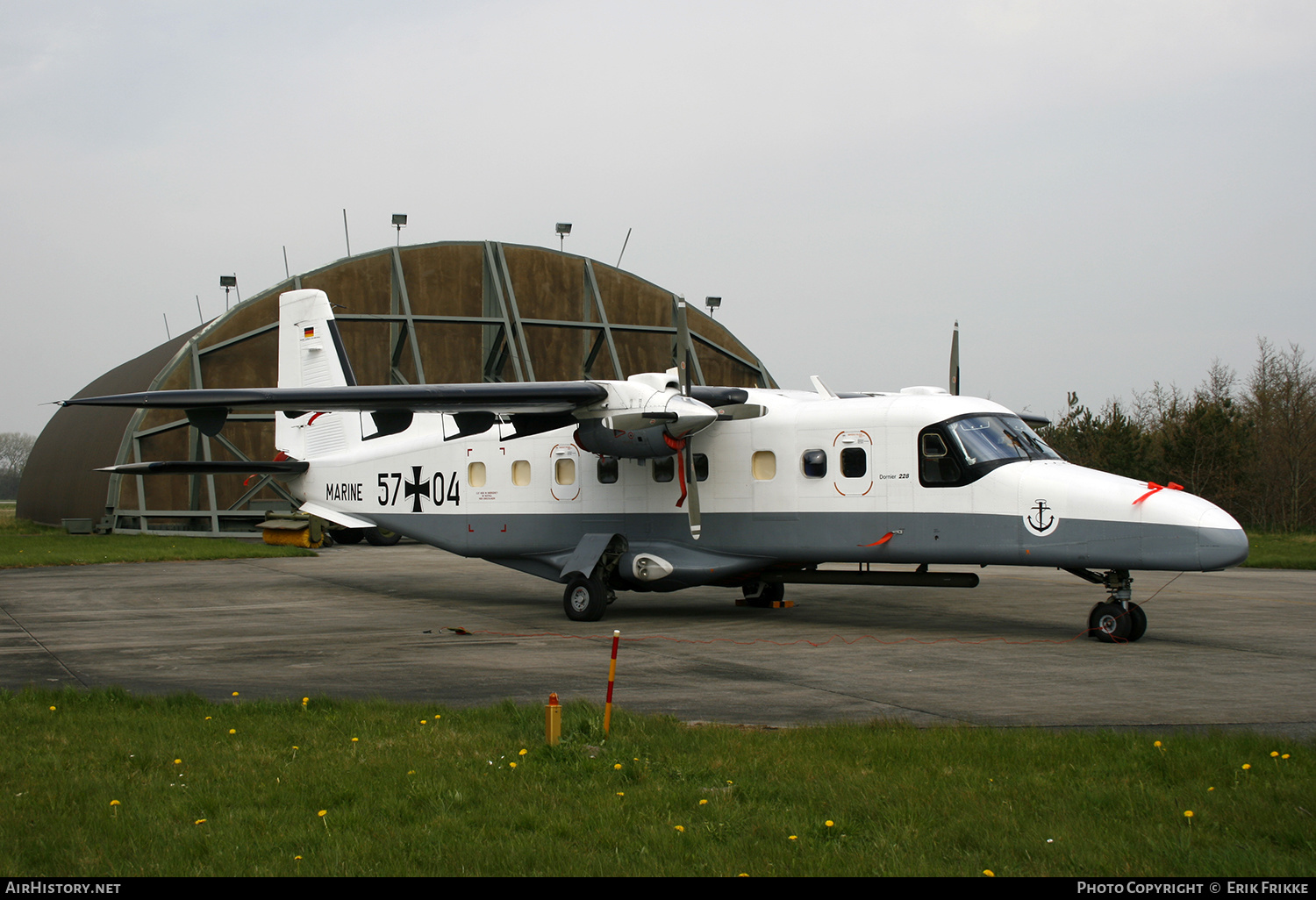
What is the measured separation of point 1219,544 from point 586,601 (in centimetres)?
820

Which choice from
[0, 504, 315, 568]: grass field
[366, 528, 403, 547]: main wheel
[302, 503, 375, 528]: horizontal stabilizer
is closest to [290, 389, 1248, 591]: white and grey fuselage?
[302, 503, 375, 528]: horizontal stabilizer

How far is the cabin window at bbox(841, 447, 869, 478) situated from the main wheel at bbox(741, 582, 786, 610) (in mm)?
3047

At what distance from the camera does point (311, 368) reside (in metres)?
20.8

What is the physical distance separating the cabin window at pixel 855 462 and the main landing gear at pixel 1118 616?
10.9 feet

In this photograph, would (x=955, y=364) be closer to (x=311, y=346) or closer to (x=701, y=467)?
(x=701, y=467)

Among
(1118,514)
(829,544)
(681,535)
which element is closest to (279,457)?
(681,535)

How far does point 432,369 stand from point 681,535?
2137 centimetres

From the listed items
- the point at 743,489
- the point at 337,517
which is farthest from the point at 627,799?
the point at 337,517

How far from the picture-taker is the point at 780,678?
10078 mm

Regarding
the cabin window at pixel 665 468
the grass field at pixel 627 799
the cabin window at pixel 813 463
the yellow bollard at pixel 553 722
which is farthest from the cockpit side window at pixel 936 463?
the yellow bollard at pixel 553 722

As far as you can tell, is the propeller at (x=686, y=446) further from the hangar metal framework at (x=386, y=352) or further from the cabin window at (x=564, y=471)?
the hangar metal framework at (x=386, y=352)

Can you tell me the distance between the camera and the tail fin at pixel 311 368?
2036 centimetres
